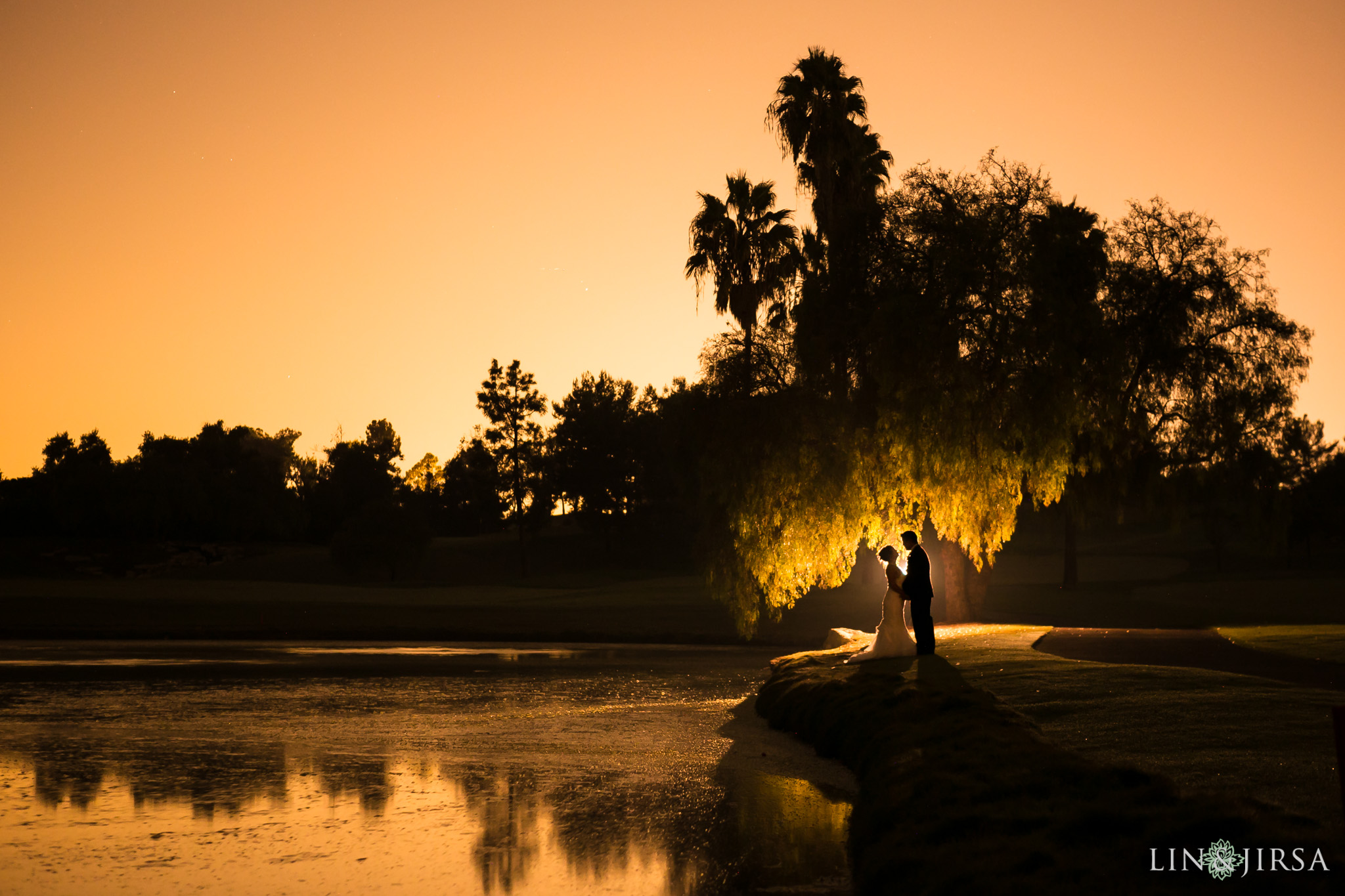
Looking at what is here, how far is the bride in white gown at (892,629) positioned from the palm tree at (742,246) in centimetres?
1775

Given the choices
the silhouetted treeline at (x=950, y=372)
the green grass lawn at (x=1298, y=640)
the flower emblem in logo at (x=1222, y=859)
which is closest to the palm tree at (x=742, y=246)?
the silhouetted treeline at (x=950, y=372)

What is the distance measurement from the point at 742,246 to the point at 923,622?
19.6 metres

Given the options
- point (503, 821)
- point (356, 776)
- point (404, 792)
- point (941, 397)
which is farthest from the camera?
point (941, 397)

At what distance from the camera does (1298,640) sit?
1939 centimetres

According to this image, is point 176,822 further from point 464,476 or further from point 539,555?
point 464,476

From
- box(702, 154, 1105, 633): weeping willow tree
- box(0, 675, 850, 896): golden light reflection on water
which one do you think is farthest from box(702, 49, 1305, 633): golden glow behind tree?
box(0, 675, 850, 896): golden light reflection on water

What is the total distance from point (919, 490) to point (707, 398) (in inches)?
292

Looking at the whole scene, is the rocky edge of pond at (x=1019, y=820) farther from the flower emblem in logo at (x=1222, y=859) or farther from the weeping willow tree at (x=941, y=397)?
the weeping willow tree at (x=941, y=397)

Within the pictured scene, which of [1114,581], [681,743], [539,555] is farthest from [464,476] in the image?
[681,743]

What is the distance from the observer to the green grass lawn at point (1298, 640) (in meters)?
16.9

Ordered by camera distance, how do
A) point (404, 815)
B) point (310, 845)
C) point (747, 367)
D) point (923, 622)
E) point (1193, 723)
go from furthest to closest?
point (747, 367) → point (923, 622) → point (1193, 723) → point (404, 815) → point (310, 845)

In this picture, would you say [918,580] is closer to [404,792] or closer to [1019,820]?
[404,792]

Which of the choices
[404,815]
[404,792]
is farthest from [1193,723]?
[404,792]

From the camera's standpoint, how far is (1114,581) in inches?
2104
